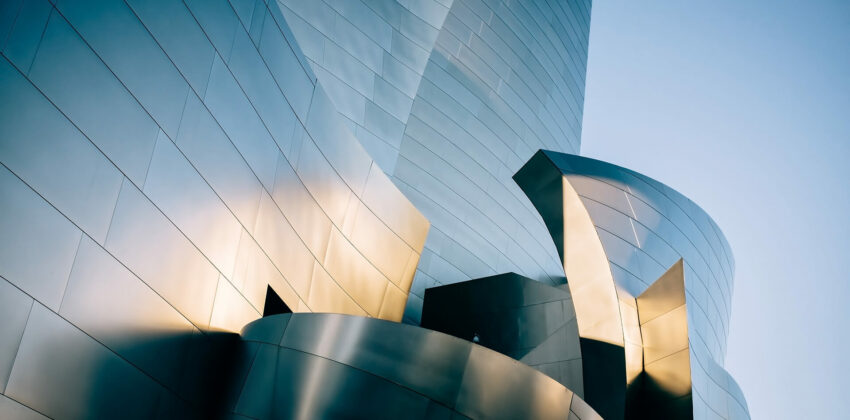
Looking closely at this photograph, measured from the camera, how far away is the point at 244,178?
10.8 metres

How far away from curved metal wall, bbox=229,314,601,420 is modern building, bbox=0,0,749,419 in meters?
0.03

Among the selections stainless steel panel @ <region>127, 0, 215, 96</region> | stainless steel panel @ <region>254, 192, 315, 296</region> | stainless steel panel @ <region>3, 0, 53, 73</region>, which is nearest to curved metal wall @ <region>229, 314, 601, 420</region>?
stainless steel panel @ <region>254, 192, 315, 296</region>

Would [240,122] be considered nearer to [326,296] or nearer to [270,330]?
[270,330]

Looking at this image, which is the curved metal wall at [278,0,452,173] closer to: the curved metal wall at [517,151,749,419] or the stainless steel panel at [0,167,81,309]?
the curved metal wall at [517,151,749,419]

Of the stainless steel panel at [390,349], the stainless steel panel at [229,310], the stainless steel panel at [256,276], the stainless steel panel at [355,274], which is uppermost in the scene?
the stainless steel panel at [355,274]

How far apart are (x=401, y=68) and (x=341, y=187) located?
8703 millimetres

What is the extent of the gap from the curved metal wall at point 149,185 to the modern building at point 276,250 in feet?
0.10

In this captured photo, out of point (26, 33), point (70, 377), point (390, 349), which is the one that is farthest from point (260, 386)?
point (26, 33)

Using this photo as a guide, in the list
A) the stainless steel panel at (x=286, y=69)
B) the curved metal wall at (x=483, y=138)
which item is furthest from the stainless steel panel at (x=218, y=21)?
the curved metal wall at (x=483, y=138)

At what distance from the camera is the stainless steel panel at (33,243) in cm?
654

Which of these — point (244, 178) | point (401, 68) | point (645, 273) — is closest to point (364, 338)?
point (244, 178)

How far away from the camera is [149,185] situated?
861 cm

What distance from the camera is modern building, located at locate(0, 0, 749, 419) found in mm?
7160

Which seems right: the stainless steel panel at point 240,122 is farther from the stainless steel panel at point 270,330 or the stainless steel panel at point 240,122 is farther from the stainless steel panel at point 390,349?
the stainless steel panel at point 390,349
